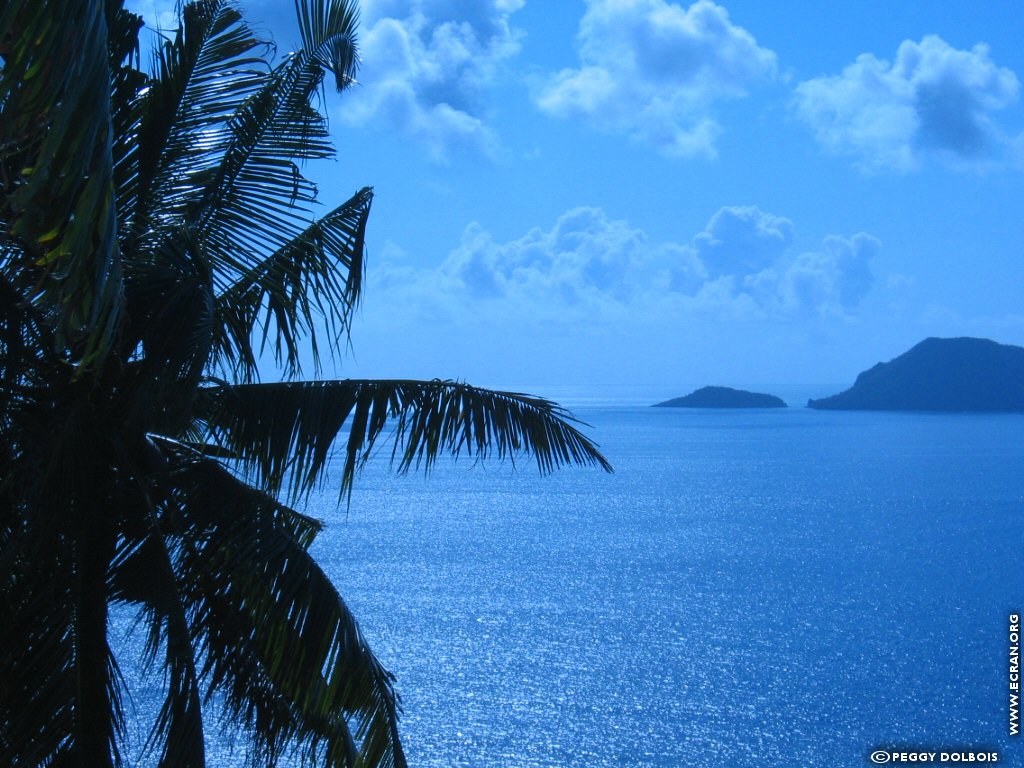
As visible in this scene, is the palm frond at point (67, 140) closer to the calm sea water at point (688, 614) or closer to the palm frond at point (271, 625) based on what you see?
the palm frond at point (271, 625)

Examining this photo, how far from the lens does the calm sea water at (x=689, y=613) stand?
81.8 feet

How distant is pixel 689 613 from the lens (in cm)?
3744

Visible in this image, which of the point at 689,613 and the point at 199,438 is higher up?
the point at 199,438

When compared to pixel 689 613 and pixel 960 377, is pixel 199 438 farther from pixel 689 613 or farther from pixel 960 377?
pixel 960 377

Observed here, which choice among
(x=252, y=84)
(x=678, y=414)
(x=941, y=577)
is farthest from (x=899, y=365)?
(x=252, y=84)

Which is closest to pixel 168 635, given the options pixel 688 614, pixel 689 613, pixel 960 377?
pixel 688 614

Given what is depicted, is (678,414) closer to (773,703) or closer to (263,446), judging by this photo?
(773,703)

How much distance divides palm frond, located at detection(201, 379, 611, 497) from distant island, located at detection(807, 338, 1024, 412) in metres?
174

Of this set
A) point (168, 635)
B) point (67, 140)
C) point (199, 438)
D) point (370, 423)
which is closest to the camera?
point (67, 140)

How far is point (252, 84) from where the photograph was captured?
6312 mm

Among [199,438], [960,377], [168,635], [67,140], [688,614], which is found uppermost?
[960,377]

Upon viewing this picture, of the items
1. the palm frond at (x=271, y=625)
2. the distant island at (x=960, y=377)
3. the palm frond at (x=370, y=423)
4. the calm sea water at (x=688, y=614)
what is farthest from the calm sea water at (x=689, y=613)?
the distant island at (x=960, y=377)

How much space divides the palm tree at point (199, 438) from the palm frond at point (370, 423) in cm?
1

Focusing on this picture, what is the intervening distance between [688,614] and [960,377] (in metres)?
145
